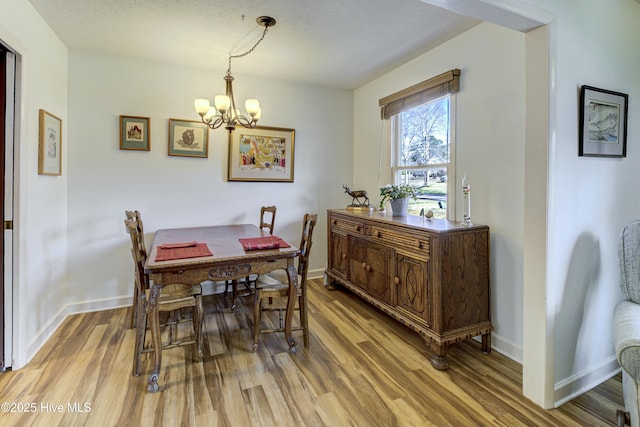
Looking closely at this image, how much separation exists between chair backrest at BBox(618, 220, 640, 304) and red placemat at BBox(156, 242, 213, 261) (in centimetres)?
244

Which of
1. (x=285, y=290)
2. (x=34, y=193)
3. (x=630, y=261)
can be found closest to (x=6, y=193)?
(x=34, y=193)

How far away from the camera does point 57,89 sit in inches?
105

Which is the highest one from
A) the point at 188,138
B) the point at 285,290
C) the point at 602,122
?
the point at 188,138

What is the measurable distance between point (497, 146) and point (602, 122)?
58 centimetres

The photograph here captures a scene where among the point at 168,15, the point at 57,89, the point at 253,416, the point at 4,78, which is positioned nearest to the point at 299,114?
the point at 168,15

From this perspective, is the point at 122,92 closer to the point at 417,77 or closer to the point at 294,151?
the point at 294,151

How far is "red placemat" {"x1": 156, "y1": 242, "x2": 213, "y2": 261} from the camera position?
205cm

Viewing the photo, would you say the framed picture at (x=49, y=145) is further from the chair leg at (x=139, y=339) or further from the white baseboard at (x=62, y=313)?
the chair leg at (x=139, y=339)

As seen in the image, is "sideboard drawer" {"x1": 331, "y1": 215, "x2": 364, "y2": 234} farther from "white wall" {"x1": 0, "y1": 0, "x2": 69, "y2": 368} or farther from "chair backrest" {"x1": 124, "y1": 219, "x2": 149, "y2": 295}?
"white wall" {"x1": 0, "y1": 0, "x2": 69, "y2": 368}

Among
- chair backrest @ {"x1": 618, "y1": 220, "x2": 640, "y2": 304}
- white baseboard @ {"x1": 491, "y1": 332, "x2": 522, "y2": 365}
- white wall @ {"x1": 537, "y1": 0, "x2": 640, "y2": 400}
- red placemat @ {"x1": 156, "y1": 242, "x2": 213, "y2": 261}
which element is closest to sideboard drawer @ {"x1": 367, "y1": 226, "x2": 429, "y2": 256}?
white wall @ {"x1": 537, "y1": 0, "x2": 640, "y2": 400}

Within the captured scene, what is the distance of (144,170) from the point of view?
10.5 feet

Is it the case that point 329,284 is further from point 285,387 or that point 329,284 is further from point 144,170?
point 144,170

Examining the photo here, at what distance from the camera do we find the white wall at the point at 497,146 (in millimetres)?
2184

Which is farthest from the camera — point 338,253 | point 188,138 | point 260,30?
point 338,253
